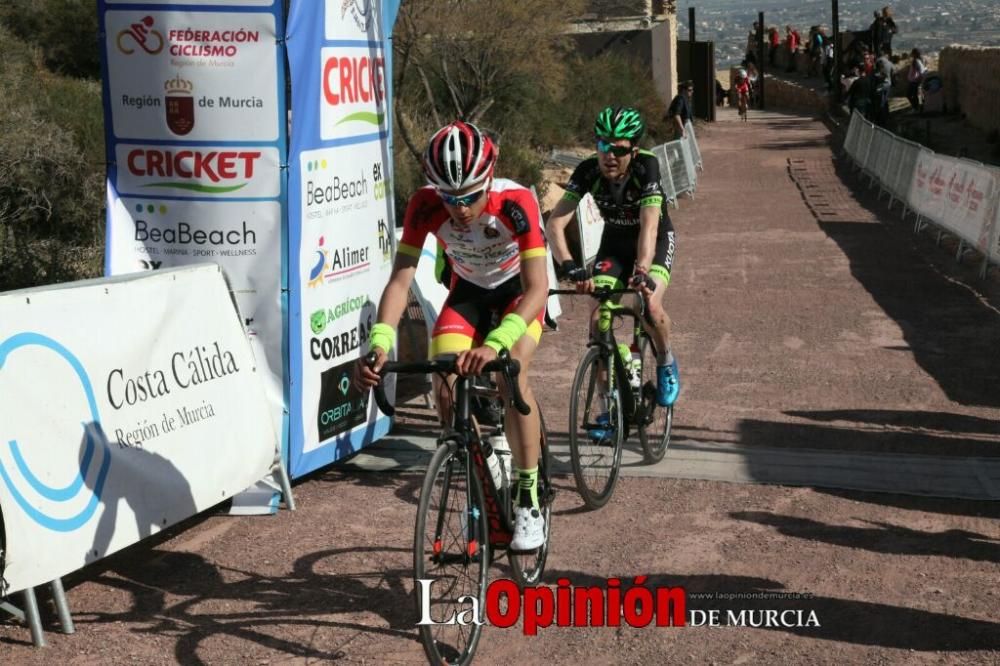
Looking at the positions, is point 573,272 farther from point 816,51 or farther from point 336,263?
point 816,51

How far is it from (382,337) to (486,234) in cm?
95

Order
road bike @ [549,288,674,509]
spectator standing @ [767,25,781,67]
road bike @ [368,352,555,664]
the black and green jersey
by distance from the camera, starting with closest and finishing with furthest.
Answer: road bike @ [368,352,555,664]
road bike @ [549,288,674,509]
the black and green jersey
spectator standing @ [767,25,781,67]

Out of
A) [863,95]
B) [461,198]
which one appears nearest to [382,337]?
[461,198]

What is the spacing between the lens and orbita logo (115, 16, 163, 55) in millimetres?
7461

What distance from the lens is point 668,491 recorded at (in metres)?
7.73

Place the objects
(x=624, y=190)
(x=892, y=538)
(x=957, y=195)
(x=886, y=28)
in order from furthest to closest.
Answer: (x=886, y=28) → (x=957, y=195) → (x=624, y=190) → (x=892, y=538)

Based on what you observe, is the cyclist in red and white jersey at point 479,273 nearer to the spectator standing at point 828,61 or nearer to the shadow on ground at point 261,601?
the shadow on ground at point 261,601

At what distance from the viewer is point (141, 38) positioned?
24.6 feet

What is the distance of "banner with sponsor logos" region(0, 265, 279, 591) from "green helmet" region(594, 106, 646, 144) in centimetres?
242

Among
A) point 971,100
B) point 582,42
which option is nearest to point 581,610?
point 971,100

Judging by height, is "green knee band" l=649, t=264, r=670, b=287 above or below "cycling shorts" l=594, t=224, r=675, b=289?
below

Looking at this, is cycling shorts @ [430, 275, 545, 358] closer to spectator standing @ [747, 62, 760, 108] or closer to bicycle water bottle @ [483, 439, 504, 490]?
bicycle water bottle @ [483, 439, 504, 490]

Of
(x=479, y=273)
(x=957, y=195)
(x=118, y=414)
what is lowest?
(x=118, y=414)

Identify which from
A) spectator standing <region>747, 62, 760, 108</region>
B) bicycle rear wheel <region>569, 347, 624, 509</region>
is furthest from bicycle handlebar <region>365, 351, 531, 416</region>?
spectator standing <region>747, 62, 760, 108</region>
